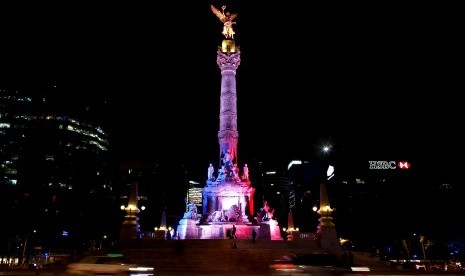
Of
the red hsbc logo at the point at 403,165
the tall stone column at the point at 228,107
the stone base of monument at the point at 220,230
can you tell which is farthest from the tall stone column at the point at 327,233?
the red hsbc logo at the point at 403,165

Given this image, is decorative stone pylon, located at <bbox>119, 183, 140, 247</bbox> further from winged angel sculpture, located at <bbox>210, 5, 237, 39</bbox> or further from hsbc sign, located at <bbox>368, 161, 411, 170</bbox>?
hsbc sign, located at <bbox>368, 161, 411, 170</bbox>

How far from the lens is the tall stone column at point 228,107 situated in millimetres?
50500

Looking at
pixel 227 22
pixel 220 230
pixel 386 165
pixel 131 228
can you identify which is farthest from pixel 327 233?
pixel 386 165

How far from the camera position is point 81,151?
314ft

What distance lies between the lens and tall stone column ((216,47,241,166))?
50.5 meters

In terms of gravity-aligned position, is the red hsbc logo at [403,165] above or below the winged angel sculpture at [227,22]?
below

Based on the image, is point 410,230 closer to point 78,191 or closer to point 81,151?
point 78,191

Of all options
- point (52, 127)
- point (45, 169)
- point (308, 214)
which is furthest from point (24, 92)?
point (308, 214)

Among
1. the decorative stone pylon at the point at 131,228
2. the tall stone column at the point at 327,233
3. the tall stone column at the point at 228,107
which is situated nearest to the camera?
the tall stone column at the point at 327,233

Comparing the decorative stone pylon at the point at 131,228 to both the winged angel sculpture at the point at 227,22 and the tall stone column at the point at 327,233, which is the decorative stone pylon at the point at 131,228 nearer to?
the tall stone column at the point at 327,233

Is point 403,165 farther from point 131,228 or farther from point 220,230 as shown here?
point 131,228

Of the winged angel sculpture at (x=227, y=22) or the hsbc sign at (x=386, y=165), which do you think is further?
the hsbc sign at (x=386, y=165)

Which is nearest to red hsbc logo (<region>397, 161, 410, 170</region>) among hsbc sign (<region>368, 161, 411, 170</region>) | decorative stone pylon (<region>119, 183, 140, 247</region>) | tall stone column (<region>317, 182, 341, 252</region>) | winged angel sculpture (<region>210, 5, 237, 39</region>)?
hsbc sign (<region>368, 161, 411, 170</region>)

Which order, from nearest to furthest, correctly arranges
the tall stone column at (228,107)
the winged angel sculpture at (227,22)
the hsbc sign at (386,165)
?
the tall stone column at (228,107) < the winged angel sculpture at (227,22) < the hsbc sign at (386,165)
